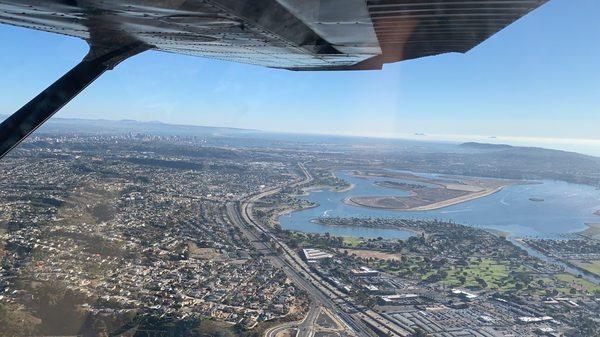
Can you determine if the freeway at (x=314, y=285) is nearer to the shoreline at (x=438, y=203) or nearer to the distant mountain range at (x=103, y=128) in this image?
the shoreline at (x=438, y=203)

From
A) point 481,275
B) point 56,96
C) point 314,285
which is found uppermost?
point 56,96

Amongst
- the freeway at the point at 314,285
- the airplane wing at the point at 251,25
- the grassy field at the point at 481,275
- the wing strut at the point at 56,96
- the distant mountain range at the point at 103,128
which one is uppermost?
the airplane wing at the point at 251,25

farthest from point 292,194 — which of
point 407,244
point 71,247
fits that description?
point 71,247

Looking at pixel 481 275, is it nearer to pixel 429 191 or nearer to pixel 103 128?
pixel 429 191

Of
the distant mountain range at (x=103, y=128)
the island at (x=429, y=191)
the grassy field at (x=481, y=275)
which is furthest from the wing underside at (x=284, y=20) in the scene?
the distant mountain range at (x=103, y=128)

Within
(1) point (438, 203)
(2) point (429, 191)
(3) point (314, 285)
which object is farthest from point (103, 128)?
(3) point (314, 285)

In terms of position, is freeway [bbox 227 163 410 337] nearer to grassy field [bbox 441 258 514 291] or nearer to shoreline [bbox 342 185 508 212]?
grassy field [bbox 441 258 514 291]
